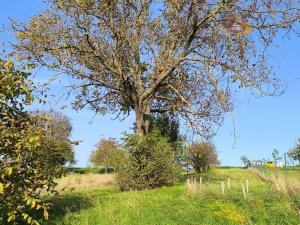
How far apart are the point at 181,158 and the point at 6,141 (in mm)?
18872

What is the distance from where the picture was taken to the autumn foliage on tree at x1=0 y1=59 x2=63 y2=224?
39.7 ft

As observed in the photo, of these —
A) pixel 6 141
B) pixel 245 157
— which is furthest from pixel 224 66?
pixel 245 157

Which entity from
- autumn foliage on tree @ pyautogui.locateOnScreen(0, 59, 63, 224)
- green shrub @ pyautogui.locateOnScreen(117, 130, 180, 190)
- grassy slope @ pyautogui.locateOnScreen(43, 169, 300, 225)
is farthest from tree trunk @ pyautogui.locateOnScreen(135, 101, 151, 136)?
autumn foliage on tree @ pyautogui.locateOnScreen(0, 59, 63, 224)

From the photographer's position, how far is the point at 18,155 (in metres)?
12.4

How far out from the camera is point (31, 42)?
28.7 metres

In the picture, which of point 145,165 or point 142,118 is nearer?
point 145,165

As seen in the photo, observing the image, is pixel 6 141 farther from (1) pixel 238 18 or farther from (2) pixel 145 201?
(1) pixel 238 18

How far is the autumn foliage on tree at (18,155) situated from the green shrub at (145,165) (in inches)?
482

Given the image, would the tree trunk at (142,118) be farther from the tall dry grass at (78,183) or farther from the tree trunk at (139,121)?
the tall dry grass at (78,183)

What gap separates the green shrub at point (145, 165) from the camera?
85.5 feet

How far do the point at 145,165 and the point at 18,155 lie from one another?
562 inches

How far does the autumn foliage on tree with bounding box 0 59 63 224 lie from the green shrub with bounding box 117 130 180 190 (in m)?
12.2

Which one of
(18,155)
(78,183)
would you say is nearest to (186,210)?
(18,155)

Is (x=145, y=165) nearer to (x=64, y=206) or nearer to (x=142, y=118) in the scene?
(x=142, y=118)
